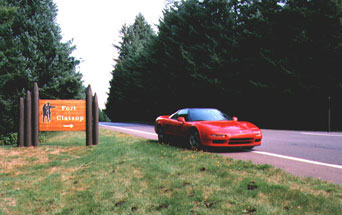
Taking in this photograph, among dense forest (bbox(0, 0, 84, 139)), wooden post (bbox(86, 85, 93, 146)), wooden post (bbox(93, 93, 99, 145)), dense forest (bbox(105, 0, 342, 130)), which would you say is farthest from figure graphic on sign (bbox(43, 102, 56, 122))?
dense forest (bbox(105, 0, 342, 130))

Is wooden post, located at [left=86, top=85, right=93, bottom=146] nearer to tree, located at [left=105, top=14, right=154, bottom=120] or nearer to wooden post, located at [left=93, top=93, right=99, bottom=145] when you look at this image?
wooden post, located at [left=93, top=93, right=99, bottom=145]

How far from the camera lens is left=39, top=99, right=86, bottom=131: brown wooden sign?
11.4 metres

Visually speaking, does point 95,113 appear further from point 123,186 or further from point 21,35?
point 21,35

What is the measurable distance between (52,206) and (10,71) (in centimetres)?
1601

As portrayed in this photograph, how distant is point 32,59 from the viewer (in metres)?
18.5

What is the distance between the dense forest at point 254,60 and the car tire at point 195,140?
1285 cm

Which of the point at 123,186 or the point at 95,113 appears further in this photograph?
the point at 95,113

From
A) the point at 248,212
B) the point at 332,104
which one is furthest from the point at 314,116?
the point at 248,212

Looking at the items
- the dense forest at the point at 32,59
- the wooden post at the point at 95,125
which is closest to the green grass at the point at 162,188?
the wooden post at the point at 95,125

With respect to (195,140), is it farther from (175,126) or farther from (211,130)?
(175,126)

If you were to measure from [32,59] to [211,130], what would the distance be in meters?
13.7

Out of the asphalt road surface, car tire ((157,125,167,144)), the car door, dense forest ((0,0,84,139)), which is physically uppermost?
dense forest ((0,0,84,139))

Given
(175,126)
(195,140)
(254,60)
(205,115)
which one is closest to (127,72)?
(254,60)

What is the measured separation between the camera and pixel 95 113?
11.5 m
